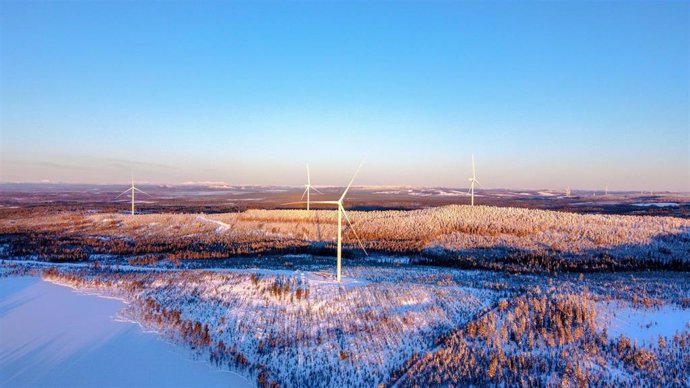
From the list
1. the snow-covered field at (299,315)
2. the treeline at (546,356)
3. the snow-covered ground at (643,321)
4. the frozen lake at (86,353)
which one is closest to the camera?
the treeline at (546,356)

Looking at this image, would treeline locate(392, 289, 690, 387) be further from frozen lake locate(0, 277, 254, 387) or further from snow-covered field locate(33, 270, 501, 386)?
frozen lake locate(0, 277, 254, 387)

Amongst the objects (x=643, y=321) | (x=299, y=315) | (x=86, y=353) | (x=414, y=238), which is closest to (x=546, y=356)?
(x=643, y=321)

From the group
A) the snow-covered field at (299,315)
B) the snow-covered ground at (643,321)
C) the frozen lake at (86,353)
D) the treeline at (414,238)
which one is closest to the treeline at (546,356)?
the snow-covered ground at (643,321)

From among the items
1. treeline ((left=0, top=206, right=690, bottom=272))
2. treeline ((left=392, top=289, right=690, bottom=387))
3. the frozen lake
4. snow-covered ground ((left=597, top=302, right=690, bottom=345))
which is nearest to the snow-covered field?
the frozen lake

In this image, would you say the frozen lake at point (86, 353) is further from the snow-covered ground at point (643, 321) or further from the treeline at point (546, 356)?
the snow-covered ground at point (643, 321)

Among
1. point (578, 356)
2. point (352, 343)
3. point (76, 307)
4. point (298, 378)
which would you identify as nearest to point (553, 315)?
point (578, 356)

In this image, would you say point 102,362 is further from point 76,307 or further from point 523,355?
point 523,355
